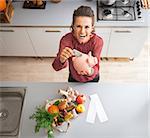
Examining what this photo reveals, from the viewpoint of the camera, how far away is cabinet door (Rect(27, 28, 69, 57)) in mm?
2373

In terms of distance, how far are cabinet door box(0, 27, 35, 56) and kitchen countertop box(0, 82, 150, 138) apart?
672 mm

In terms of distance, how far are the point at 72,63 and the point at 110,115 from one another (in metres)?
0.41

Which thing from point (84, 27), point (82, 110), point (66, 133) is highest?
point (84, 27)

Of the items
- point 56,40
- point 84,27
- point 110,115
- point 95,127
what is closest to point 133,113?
point 110,115

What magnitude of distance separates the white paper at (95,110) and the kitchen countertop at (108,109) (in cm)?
2

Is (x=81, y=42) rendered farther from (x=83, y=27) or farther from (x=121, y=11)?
(x=121, y=11)

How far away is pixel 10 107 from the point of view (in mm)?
1883

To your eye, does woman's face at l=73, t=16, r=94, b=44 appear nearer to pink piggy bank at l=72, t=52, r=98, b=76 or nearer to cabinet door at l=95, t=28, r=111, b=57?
pink piggy bank at l=72, t=52, r=98, b=76

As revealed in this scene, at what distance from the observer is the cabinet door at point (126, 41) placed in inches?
92.7

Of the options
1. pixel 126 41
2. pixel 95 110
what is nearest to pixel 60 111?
pixel 95 110

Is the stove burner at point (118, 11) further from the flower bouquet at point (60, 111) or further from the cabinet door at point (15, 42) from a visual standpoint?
the flower bouquet at point (60, 111)

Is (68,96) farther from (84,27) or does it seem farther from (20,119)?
(84,27)

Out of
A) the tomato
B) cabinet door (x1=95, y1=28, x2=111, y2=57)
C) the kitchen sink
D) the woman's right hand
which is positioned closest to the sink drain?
the kitchen sink

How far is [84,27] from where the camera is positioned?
1670mm
